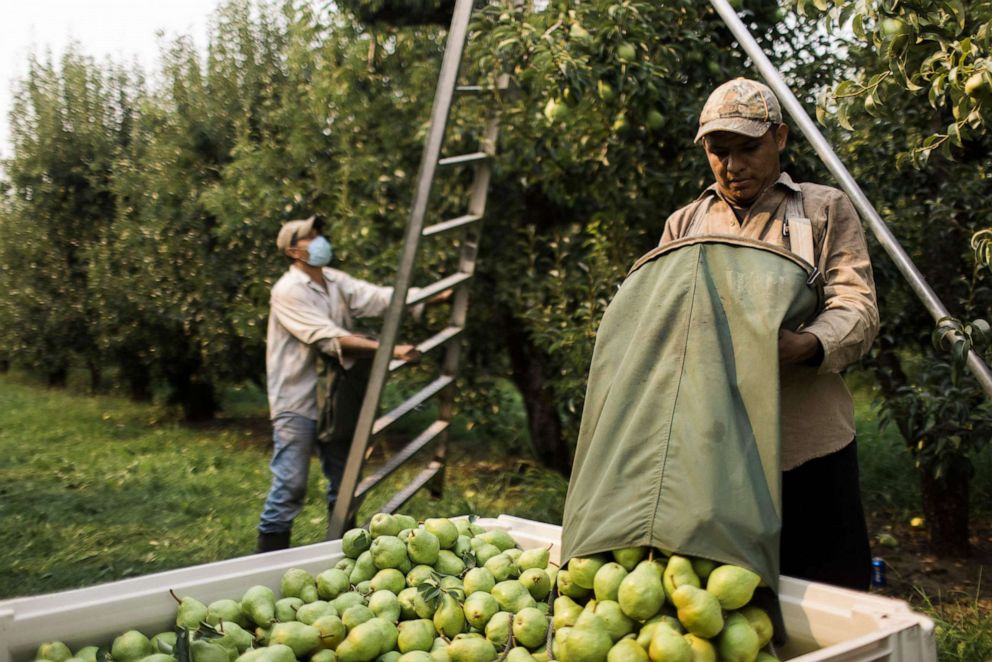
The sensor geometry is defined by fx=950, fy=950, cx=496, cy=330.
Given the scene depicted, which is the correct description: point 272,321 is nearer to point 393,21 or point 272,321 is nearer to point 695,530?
point 393,21

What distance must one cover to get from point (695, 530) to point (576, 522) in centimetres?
30

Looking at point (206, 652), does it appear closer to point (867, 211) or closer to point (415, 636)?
point (415, 636)

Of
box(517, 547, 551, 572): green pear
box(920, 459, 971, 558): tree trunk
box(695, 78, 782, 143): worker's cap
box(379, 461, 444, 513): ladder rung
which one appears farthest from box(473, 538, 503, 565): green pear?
box(920, 459, 971, 558): tree trunk

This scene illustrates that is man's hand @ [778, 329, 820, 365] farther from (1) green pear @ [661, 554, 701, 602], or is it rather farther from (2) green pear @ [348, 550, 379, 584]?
(2) green pear @ [348, 550, 379, 584]

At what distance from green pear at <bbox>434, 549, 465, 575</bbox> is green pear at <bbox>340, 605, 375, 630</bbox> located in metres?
0.31

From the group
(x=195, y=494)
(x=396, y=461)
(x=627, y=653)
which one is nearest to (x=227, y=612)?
(x=627, y=653)

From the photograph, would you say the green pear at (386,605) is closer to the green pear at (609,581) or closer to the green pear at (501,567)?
the green pear at (501,567)

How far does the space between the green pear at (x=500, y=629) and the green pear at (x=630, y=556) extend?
36 cm

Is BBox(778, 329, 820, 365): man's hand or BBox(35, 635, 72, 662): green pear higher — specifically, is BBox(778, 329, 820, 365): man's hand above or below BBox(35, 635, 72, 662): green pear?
above

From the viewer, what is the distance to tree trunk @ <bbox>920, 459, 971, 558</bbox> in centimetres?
527

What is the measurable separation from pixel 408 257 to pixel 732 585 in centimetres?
312

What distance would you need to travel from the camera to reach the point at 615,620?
1.84 meters

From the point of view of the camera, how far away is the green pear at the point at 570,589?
6.54 feet

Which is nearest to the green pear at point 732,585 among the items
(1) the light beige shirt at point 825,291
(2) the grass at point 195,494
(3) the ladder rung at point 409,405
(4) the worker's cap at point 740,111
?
(1) the light beige shirt at point 825,291
